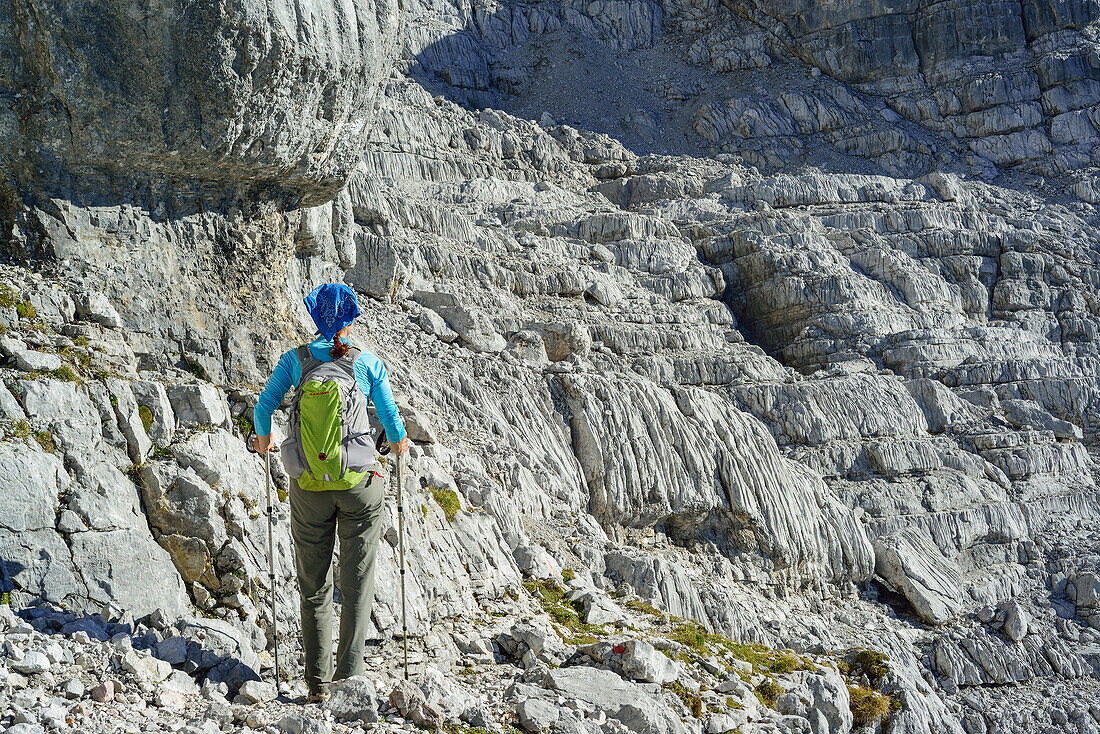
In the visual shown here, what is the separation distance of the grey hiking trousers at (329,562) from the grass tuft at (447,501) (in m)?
4.62

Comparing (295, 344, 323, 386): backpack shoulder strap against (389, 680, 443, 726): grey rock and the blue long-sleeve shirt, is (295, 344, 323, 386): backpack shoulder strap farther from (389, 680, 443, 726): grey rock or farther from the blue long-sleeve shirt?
(389, 680, 443, 726): grey rock

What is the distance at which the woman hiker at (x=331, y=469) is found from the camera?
6.36 metres

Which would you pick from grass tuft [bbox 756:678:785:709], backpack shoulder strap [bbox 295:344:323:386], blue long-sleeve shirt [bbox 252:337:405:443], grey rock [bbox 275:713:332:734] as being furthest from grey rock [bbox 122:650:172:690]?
grass tuft [bbox 756:678:785:709]

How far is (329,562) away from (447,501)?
5.01 metres

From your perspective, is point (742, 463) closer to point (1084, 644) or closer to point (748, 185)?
point (1084, 644)

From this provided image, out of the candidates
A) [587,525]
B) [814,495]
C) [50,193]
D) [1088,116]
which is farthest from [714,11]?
[50,193]

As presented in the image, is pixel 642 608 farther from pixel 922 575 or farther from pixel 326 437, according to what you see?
pixel 922 575

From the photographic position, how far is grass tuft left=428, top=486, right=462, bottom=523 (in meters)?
11.5

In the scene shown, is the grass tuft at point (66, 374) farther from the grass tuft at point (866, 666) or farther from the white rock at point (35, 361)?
the grass tuft at point (866, 666)

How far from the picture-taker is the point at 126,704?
5.85 metres

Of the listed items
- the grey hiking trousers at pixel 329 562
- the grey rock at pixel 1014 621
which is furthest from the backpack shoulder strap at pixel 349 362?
the grey rock at pixel 1014 621

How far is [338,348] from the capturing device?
6.64m

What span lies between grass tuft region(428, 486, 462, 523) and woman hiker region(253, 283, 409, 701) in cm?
459

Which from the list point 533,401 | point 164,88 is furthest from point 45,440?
point 533,401
